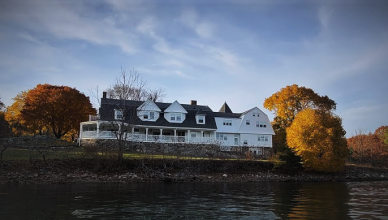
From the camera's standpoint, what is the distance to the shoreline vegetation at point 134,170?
2681cm

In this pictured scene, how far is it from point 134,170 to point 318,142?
2092 centimetres

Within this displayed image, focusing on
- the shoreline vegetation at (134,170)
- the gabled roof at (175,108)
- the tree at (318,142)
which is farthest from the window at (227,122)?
the tree at (318,142)

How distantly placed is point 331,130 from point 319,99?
16.3m

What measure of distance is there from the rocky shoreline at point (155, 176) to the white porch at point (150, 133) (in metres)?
11.4

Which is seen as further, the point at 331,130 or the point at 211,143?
the point at 211,143

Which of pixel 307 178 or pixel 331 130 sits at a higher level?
pixel 331 130

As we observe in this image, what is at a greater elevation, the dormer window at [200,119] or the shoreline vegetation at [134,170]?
the dormer window at [200,119]

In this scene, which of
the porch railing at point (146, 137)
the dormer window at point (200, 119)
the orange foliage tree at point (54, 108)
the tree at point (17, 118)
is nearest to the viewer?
the porch railing at point (146, 137)

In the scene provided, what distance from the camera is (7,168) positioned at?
26.8 meters

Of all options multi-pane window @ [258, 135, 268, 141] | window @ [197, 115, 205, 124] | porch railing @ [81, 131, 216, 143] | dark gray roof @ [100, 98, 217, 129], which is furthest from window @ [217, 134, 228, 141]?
multi-pane window @ [258, 135, 268, 141]

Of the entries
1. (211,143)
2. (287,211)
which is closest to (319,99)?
(211,143)

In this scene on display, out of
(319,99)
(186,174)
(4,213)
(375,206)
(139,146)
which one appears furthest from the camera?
(319,99)

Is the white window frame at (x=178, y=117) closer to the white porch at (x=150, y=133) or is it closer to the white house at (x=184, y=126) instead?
the white house at (x=184, y=126)

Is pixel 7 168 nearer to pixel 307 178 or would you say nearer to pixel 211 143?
pixel 211 143
